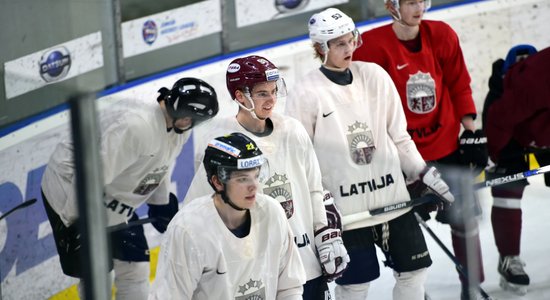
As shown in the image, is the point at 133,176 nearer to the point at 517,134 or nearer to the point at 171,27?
the point at 517,134

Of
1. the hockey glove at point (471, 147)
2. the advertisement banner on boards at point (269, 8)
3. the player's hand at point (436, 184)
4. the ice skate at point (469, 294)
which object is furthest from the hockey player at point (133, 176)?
the advertisement banner on boards at point (269, 8)

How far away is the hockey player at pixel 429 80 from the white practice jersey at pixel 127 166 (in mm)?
963

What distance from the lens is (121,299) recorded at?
2234 mm

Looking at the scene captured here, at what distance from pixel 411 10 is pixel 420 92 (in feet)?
0.86

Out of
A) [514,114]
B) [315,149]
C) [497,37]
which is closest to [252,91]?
[315,149]

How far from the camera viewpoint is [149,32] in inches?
171

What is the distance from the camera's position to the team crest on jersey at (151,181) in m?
2.85

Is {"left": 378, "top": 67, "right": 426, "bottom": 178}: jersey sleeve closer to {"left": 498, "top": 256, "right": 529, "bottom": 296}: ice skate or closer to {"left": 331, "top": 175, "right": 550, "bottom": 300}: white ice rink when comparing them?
{"left": 331, "top": 175, "right": 550, "bottom": 300}: white ice rink

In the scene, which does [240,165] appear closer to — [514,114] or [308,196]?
[308,196]

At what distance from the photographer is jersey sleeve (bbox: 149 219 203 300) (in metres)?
2.52

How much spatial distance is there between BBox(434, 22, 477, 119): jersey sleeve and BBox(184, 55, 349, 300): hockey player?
37.4 inches

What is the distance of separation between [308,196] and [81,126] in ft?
4.11

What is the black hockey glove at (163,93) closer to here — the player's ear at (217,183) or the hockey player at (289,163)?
the hockey player at (289,163)

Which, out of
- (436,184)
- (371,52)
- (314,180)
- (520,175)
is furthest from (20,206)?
(520,175)
